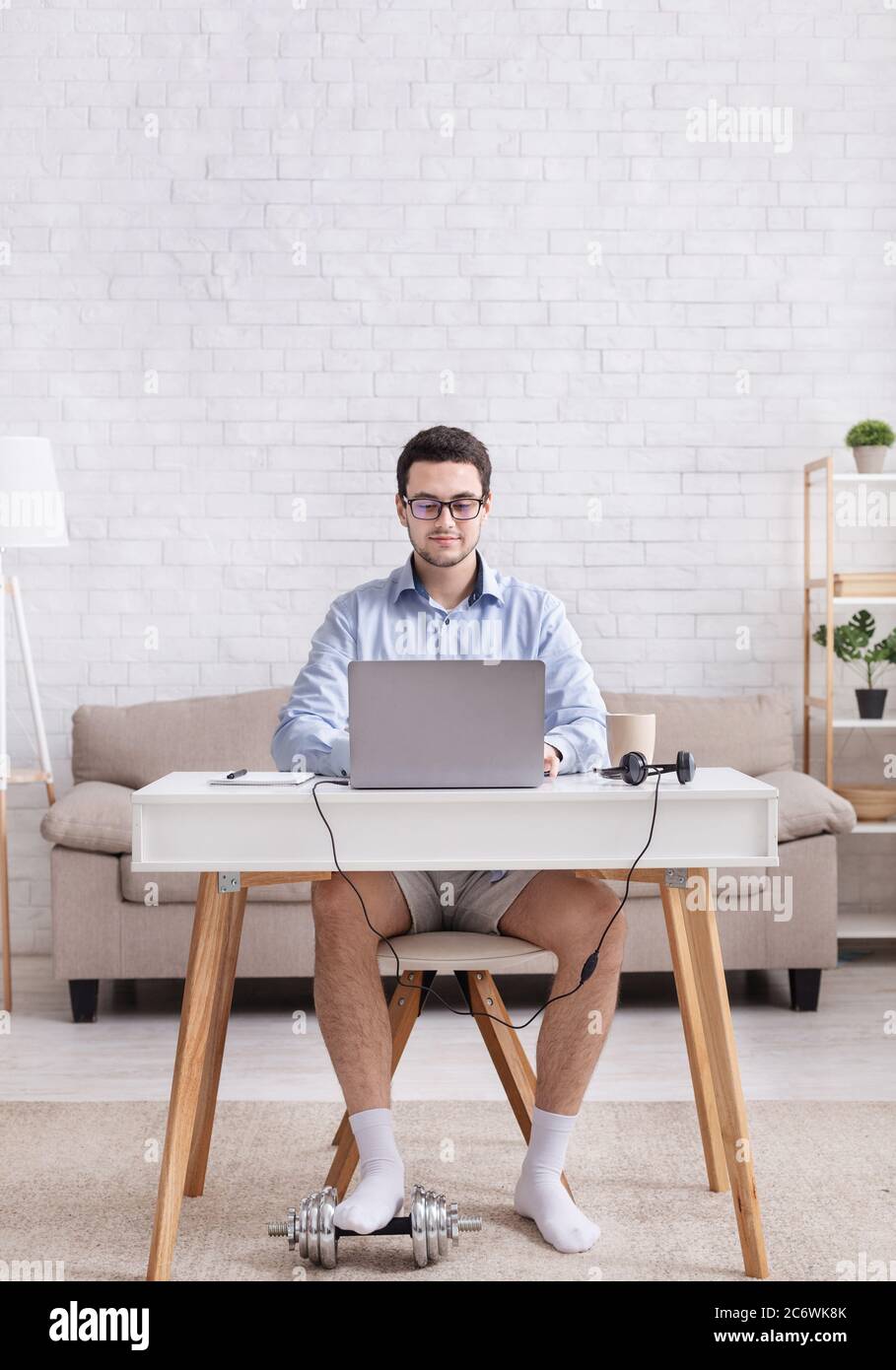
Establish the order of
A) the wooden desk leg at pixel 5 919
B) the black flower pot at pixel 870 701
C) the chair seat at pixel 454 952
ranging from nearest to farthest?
the chair seat at pixel 454 952, the wooden desk leg at pixel 5 919, the black flower pot at pixel 870 701

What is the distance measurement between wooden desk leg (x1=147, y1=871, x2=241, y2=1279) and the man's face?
26.8 inches

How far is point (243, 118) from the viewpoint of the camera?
12.4 ft

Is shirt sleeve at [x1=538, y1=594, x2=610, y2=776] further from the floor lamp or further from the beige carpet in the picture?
the floor lamp

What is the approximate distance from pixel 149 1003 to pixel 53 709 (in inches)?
37.9

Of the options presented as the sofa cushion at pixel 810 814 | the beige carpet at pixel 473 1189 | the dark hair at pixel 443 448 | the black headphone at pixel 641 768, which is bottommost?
the beige carpet at pixel 473 1189

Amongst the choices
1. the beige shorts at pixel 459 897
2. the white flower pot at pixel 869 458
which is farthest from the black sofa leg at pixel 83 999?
the white flower pot at pixel 869 458

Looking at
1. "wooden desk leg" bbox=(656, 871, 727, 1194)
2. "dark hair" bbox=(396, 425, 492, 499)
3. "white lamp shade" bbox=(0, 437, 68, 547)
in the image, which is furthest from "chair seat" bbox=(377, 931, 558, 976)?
"white lamp shade" bbox=(0, 437, 68, 547)

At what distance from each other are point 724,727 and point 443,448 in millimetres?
1726

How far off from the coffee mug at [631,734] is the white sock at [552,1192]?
1.70 ft

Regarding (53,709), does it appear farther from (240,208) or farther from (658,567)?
(658,567)

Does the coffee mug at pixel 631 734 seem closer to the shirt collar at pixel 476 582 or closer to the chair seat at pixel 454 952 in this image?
the chair seat at pixel 454 952

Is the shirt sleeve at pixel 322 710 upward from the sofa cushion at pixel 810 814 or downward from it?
upward

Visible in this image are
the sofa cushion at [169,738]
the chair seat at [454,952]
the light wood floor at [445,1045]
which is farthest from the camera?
the sofa cushion at [169,738]

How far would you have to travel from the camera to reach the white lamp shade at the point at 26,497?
331cm
